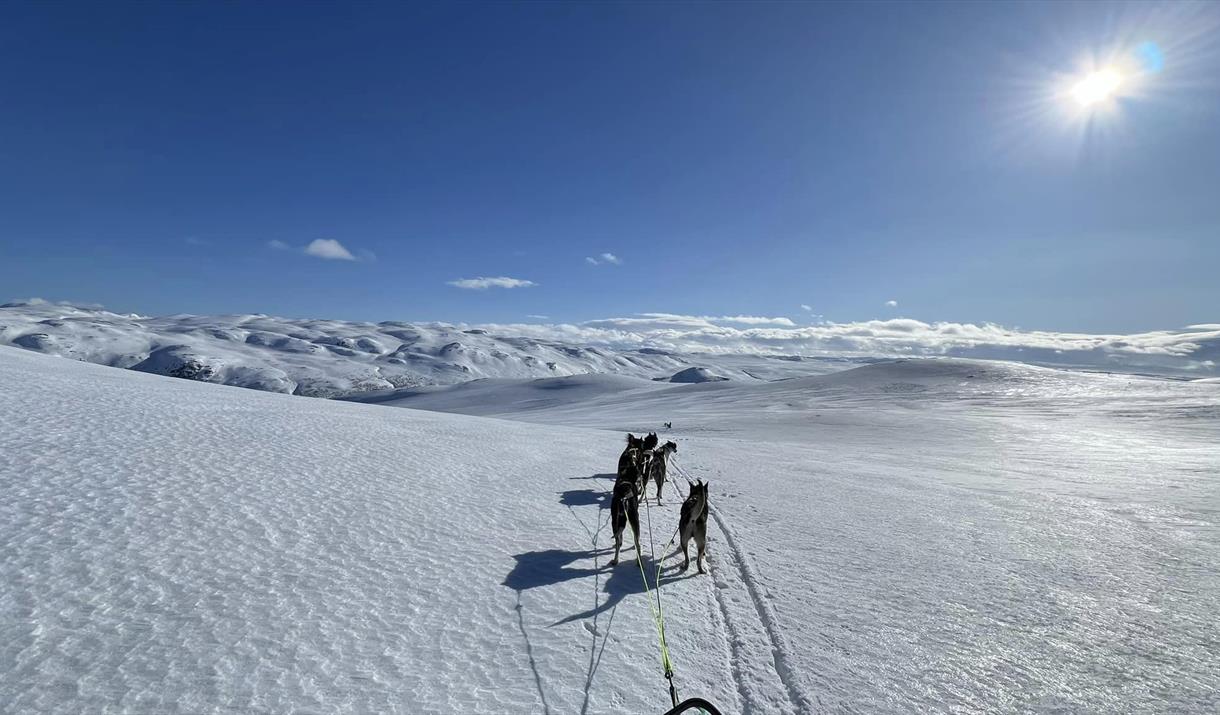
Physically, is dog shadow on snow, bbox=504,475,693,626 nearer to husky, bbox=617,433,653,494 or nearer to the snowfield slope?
the snowfield slope

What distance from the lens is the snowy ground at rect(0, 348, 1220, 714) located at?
3371 millimetres

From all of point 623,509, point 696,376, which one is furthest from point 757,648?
point 696,376

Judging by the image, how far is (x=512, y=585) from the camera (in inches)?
192

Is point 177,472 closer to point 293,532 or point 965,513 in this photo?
point 293,532

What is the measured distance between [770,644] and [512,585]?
243 centimetres

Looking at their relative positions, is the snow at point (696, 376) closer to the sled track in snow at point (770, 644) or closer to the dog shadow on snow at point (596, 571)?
the dog shadow on snow at point (596, 571)

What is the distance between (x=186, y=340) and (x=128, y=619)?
695 ft

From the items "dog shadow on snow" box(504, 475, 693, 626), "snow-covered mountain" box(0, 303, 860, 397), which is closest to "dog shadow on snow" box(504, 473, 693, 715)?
"dog shadow on snow" box(504, 475, 693, 626)

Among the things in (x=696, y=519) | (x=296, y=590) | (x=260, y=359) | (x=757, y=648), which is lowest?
(x=757, y=648)

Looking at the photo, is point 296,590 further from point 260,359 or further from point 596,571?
point 260,359

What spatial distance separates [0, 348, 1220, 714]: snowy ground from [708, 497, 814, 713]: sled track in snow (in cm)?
2

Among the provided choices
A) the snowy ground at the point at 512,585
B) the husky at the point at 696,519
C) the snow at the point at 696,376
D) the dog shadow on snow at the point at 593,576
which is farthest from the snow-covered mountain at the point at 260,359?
the husky at the point at 696,519

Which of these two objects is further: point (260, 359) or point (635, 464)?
point (260, 359)

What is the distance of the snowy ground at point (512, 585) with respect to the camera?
3.37 meters
